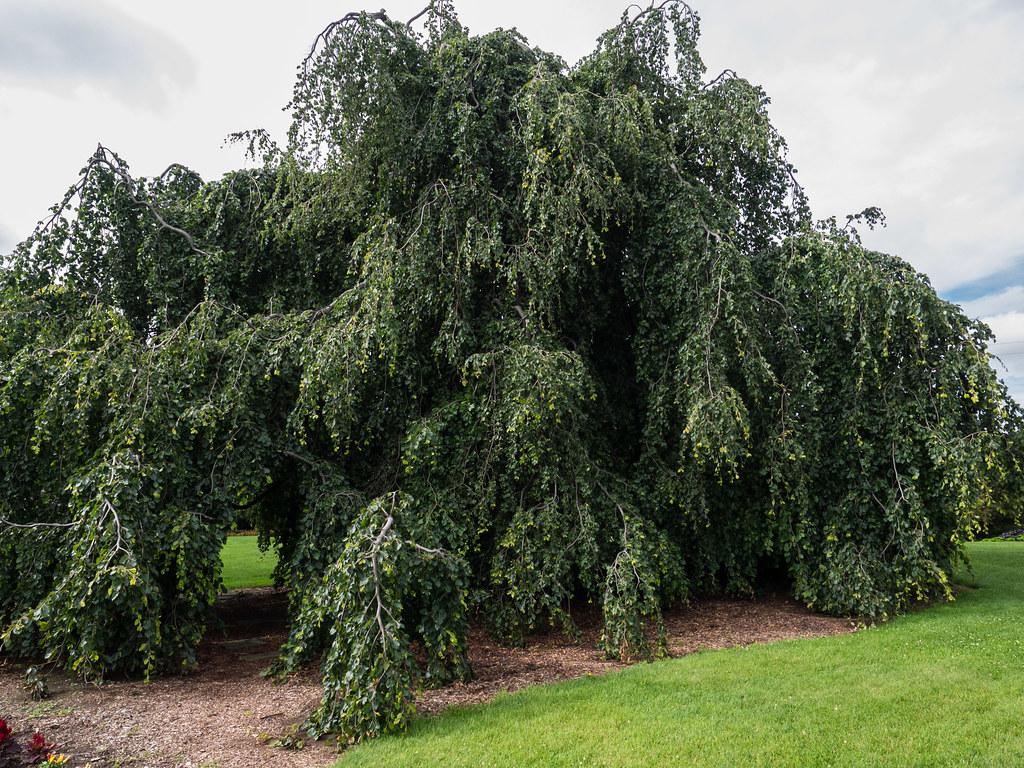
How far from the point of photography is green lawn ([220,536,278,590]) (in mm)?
11992

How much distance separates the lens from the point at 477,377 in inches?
266

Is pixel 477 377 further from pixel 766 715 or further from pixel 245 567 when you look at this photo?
pixel 245 567

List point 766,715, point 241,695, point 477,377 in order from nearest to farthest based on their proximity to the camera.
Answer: point 766,715, point 241,695, point 477,377

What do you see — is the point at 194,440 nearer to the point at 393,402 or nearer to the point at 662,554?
the point at 393,402

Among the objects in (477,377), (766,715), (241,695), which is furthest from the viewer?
(477,377)

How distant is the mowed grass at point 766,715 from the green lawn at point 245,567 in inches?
234

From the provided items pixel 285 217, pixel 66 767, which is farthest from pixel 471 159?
pixel 66 767

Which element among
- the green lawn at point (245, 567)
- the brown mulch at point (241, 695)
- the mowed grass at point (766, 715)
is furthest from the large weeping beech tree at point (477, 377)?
the green lawn at point (245, 567)

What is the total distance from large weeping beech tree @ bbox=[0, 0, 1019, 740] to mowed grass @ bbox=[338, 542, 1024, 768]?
76cm

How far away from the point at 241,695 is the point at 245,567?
10454 mm

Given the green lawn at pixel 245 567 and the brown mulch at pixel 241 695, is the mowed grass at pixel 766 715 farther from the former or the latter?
the green lawn at pixel 245 567

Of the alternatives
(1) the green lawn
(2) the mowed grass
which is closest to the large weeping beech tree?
(2) the mowed grass

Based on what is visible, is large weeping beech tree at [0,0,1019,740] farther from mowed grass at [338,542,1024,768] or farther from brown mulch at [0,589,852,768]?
mowed grass at [338,542,1024,768]

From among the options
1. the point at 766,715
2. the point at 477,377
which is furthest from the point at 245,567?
the point at 766,715
